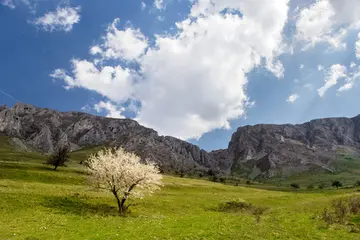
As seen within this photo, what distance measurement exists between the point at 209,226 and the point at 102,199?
1096 inches

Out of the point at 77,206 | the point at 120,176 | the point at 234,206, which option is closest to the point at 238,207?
the point at 234,206

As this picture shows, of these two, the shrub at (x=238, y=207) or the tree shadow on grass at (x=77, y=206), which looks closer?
the tree shadow on grass at (x=77, y=206)

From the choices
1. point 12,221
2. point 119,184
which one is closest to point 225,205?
point 119,184

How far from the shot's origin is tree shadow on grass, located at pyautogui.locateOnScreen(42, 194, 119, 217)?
42.4m

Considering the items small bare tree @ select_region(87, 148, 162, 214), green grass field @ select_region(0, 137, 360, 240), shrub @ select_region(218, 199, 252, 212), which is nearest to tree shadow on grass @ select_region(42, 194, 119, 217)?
green grass field @ select_region(0, 137, 360, 240)

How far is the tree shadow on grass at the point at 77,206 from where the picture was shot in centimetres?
4238

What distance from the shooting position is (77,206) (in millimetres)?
46156

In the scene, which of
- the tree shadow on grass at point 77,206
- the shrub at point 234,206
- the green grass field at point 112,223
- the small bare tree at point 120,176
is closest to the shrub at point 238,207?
the shrub at point 234,206

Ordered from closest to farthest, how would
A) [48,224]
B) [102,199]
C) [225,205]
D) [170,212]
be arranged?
1. [48,224]
2. [170,212]
3. [102,199]
4. [225,205]

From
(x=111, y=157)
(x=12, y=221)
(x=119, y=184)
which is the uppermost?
(x=111, y=157)

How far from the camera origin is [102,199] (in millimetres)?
54562

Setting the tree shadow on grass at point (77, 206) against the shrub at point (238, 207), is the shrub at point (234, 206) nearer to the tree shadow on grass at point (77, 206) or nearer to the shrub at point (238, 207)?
the shrub at point (238, 207)

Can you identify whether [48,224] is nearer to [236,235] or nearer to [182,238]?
[182,238]

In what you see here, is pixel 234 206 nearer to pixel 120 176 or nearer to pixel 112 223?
pixel 120 176
